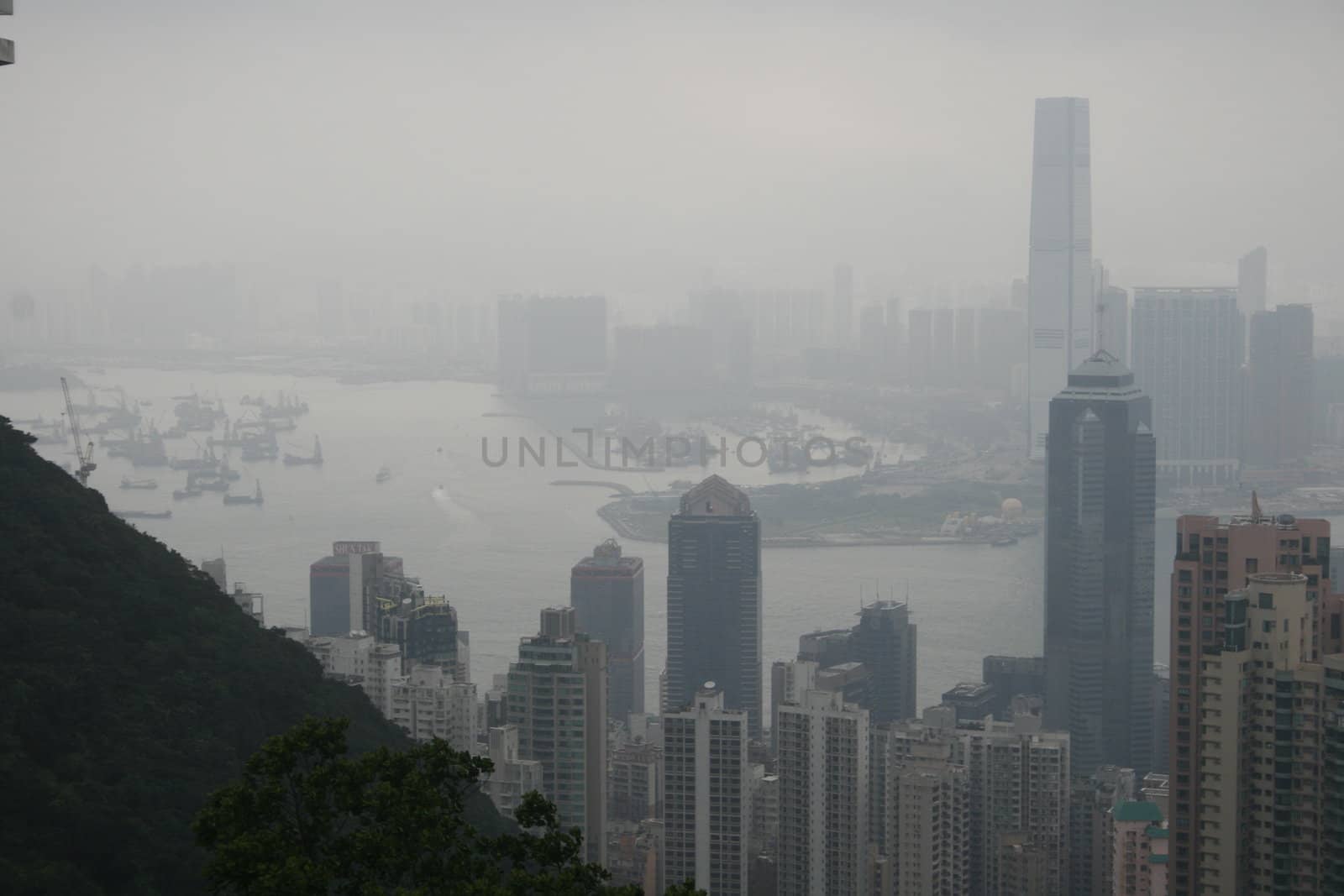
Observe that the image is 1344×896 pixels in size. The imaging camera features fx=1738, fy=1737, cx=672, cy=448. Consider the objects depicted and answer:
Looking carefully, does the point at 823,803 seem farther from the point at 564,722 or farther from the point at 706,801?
the point at 564,722

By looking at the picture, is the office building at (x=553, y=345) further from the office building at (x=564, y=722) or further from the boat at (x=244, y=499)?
the office building at (x=564, y=722)

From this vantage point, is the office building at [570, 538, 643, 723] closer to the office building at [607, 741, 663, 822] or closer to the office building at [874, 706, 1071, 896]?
the office building at [607, 741, 663, 822]

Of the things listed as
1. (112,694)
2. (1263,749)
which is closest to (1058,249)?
(1263,749)

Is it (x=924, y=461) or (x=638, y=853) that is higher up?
(x=924, y=461)

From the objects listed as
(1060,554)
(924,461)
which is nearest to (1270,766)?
(1060,554)

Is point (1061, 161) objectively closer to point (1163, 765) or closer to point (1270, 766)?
point (1163, 765)

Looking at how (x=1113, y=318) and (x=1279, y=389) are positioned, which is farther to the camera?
(x=1113, y=318)

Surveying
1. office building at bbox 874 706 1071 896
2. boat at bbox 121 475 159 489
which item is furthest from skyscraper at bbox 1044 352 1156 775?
boat at bbox 121 475 159 489
